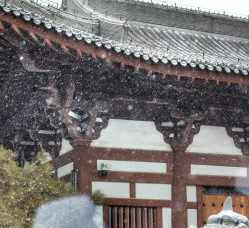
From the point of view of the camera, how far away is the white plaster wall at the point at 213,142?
12.9m

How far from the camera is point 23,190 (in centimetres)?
1003

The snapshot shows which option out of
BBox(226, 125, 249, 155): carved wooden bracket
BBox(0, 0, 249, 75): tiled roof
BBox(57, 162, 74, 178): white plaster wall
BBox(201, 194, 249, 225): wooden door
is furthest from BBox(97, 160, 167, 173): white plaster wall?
BBox(0, 0, 249, 75): tiled roof

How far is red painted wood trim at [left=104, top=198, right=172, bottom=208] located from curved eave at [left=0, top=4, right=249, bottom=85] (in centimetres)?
249

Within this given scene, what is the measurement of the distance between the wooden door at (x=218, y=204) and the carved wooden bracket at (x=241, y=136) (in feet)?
3.03

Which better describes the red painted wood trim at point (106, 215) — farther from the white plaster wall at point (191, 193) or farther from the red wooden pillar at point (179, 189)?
the white plaster wall at point (191, 193)

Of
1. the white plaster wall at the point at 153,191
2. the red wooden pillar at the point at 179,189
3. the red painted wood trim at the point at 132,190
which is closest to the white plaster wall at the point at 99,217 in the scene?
the red painted wood trim at the point at 132,190

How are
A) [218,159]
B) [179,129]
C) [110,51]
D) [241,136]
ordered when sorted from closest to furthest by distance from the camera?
[110,51], [179,129], [218,159], [241,136]

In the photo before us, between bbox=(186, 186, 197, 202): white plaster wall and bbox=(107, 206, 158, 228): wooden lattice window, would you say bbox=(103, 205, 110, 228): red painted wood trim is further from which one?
bbox=(186, 186, 197, 202): white plaster wall

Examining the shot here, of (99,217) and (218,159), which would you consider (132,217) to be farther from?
(218,159)

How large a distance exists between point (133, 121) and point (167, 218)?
1.91 meters

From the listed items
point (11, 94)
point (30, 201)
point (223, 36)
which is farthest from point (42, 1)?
point (30, 201)

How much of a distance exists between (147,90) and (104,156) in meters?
1.44

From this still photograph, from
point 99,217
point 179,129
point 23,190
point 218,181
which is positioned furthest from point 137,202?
point 23,190

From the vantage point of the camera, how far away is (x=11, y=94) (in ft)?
41.0
